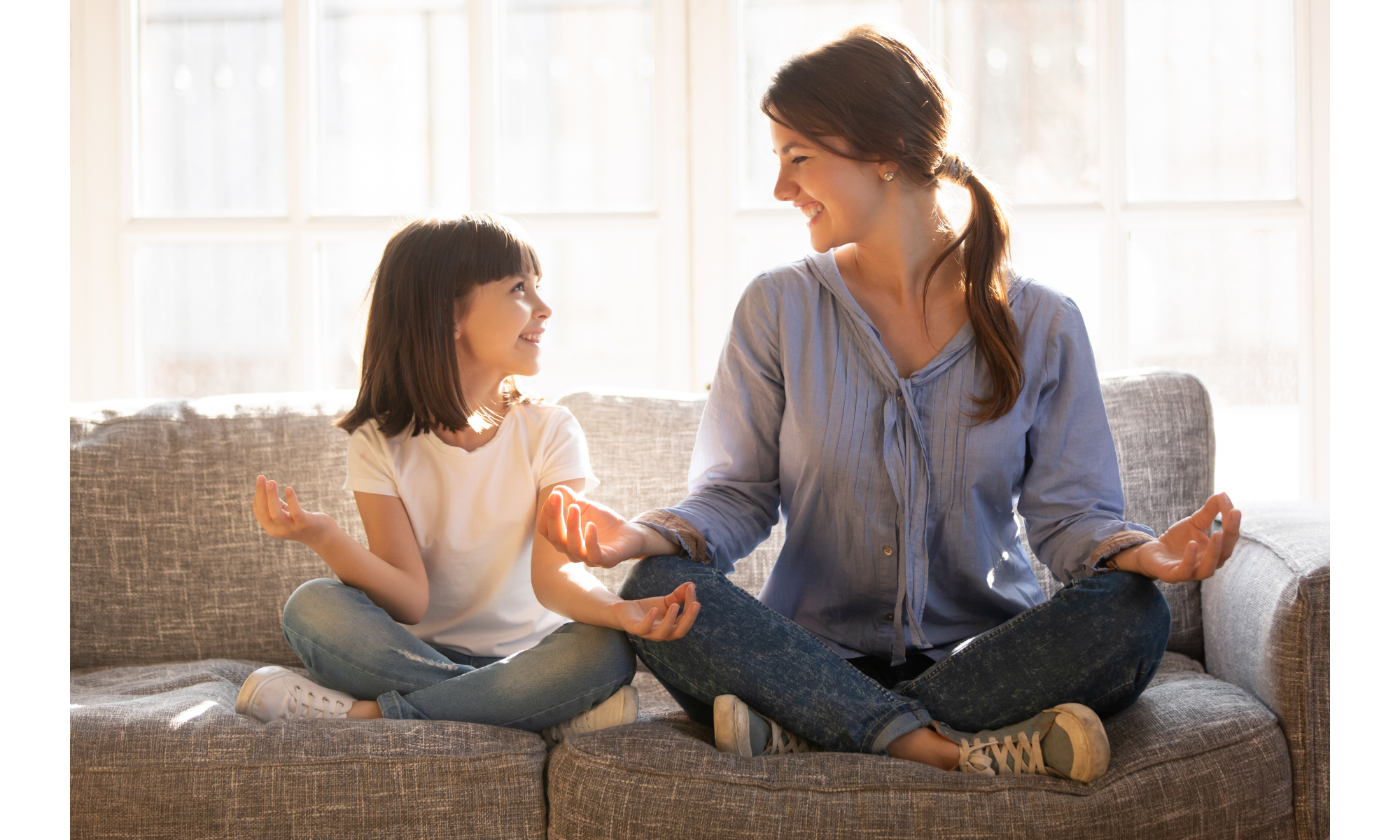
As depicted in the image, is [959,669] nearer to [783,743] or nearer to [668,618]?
[783,743]

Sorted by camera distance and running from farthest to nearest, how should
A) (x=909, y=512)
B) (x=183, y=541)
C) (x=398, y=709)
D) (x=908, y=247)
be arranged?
(x=183, y=541) → (x=908, y=247) → (x=909, y=512) → (x=398, y=709)

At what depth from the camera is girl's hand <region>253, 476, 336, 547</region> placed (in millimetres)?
1239

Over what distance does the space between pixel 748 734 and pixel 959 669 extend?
0.25 m

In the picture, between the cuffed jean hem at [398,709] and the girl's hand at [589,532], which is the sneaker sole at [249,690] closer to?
the cuffed jean hem at [398,709]

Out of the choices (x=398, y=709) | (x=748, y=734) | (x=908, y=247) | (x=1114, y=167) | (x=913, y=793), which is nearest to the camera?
(x=913, y=793)

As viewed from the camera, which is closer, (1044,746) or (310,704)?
(1044,746)

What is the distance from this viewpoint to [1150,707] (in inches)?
49.5

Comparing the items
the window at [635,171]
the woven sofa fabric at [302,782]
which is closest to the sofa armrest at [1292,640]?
the woven sofa fabric at [302,782]

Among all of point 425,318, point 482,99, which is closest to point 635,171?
point 482,99

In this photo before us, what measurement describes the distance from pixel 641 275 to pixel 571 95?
1.42 feet

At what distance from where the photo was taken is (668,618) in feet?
3.92

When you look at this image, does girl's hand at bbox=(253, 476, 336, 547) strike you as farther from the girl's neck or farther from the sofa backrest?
the sofa backrest

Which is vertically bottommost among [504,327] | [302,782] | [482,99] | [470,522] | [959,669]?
[302,782]

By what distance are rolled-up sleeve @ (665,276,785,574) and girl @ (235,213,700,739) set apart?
0.18 metres
